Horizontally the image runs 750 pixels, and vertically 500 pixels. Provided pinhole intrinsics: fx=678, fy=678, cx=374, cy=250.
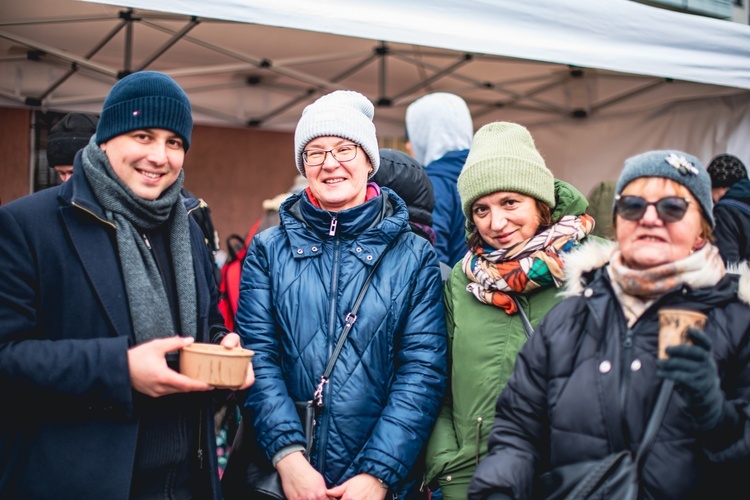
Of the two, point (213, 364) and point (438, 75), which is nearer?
point (213, 364)

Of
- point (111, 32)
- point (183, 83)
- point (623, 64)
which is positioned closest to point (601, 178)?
point (623, 64)

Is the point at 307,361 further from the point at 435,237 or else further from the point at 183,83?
the point at 183,83

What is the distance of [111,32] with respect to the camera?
5.01 metres

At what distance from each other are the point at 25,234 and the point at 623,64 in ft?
11.0

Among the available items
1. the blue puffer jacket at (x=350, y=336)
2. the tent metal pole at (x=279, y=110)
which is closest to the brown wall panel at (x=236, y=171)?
the tent metal pole at (x=279, y=110)

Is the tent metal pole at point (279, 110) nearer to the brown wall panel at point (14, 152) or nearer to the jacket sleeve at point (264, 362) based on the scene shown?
the brown wall panel at point (14, 152)

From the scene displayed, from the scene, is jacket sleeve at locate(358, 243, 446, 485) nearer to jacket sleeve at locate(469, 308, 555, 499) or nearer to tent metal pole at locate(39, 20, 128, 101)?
jacket sleeve at locate(469, 308, 555, 499)

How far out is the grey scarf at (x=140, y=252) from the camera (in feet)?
5.74

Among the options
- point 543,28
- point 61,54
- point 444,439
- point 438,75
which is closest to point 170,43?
point 61,54

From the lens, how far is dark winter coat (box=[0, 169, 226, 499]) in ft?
5.18

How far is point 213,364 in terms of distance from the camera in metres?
1.64

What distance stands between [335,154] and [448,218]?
3.53 ft

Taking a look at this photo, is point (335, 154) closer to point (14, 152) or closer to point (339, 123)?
point (339, 123)

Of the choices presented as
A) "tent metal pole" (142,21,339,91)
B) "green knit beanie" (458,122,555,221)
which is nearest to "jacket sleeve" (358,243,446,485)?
"green knit beanie" (458,122,555,221)
